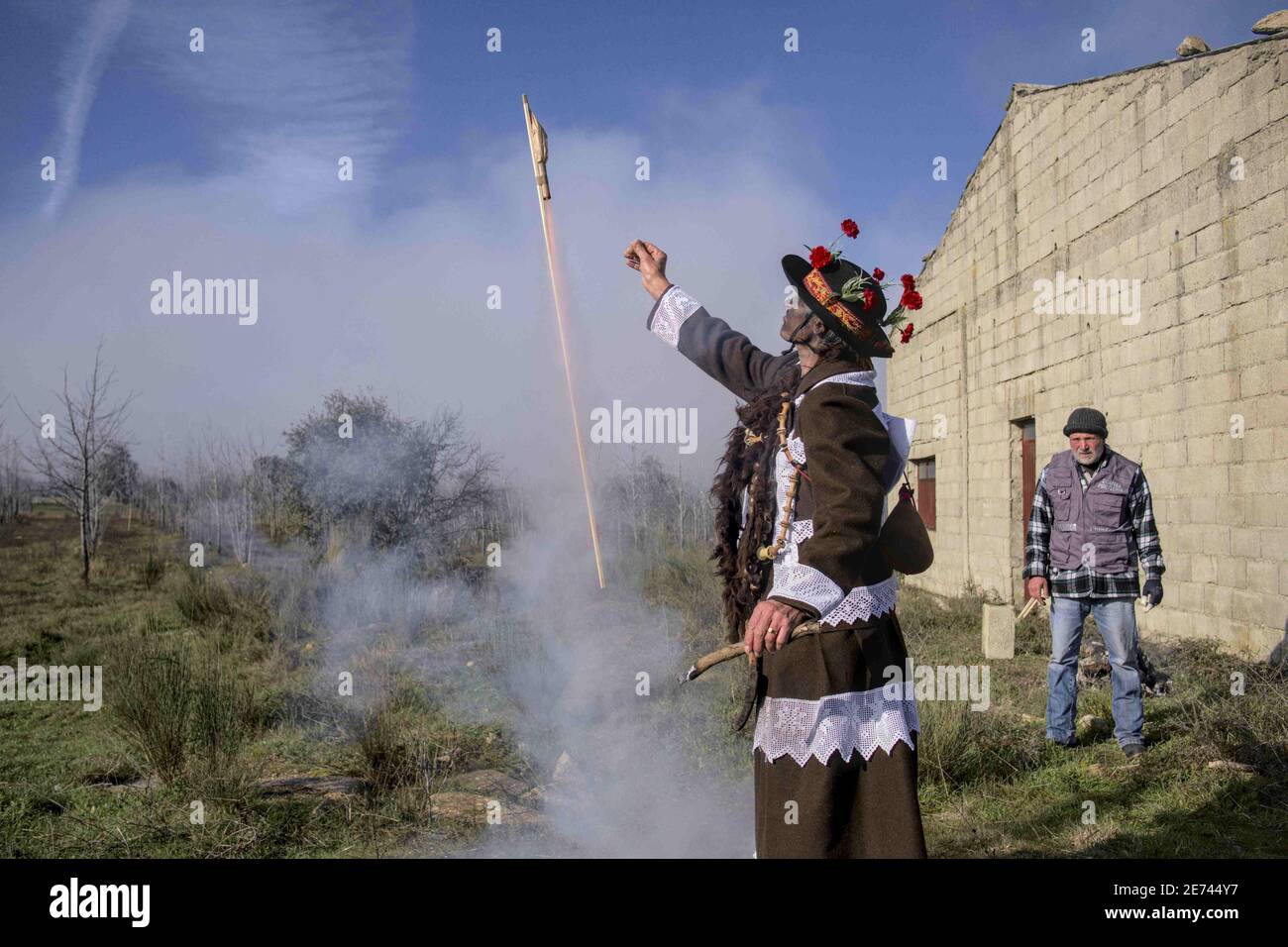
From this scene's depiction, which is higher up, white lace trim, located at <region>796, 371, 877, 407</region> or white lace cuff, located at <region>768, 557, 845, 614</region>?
white lace trim, located at <region>796, 371, 877, 407</region>

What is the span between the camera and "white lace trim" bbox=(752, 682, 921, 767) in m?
2.66

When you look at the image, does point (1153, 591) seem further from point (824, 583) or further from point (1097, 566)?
point (824, 583)

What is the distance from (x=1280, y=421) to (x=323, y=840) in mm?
6890

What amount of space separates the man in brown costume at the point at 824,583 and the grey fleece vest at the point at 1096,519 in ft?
11.6

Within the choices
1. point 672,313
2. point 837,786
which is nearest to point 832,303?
point 672,313

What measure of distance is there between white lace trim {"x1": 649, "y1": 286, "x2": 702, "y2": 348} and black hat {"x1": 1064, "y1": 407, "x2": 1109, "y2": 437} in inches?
141

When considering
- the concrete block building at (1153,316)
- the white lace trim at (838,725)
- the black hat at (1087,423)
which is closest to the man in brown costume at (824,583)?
the white lace trim at (838,725)

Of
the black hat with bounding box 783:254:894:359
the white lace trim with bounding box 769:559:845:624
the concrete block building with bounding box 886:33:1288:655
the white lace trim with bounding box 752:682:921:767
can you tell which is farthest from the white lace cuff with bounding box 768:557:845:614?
the concrete block building with bounding box 886:33:1288:655

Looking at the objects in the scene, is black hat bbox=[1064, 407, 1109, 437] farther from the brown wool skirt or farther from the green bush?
the green bush

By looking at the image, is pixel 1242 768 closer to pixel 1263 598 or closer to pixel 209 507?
pixel 1263 598

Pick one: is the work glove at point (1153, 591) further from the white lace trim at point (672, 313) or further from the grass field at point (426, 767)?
the white lace trim at point (672, 313)

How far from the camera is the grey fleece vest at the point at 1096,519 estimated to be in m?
5.77

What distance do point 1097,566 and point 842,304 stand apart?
391 centimetres
